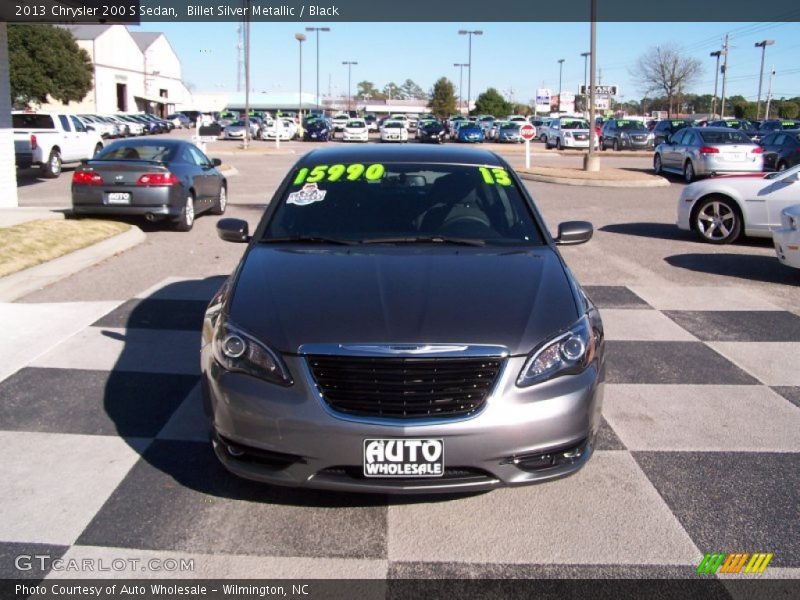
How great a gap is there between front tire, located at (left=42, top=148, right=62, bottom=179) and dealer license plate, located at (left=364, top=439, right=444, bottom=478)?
2175cm

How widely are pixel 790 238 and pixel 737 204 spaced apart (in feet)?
9.05

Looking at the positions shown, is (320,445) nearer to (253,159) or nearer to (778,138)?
(778,138)

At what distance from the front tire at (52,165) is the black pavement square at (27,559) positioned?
21.1 metres

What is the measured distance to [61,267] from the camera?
9.51 m

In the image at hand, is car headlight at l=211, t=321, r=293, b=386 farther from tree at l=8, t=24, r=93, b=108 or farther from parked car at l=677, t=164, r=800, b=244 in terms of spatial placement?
tree at l=8, t=24, r=93, b=108

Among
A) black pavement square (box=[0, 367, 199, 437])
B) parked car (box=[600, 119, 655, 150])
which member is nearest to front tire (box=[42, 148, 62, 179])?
black pavement square (box=[0, 367, 199, 437])

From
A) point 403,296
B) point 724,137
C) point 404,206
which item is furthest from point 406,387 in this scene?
point 724,137

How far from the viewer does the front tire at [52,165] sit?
22.7 meters

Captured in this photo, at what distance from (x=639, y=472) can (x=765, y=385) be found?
2061 mm

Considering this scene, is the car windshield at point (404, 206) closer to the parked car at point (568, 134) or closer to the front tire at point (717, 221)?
the front tire at point (717, 221)

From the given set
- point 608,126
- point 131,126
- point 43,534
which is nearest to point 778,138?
point 608,126

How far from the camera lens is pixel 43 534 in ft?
12.1

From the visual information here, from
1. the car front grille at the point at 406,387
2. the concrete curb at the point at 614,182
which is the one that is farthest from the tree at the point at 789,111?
the car front grille at the point at 406,387

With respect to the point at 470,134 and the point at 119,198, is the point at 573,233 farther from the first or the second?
the point at 470,134
